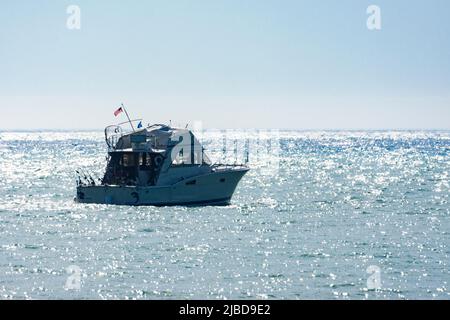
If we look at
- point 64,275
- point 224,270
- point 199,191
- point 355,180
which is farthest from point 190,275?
point 355,180

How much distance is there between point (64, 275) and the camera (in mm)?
36000

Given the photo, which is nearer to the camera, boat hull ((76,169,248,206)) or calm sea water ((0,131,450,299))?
calm sea water ((0,131,450,299))

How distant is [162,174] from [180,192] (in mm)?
2062

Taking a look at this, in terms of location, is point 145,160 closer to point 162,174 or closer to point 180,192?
point 162,174

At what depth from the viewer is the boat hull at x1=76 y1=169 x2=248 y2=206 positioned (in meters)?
62.8

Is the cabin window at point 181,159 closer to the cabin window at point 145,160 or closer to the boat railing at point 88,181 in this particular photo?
the cabin window at point 145,160

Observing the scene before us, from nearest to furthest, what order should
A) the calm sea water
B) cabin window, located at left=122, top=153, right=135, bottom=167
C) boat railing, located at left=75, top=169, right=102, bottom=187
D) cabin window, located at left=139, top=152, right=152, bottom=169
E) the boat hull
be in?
the calm sea water → the boat hull → cabin window, located at left=139, top=152, right=152, bottom=169 → cabin window, located at left=122, top=153, right=135, bottom=167 → boat railing, located at left=75, top=169, right=102, bottom=187

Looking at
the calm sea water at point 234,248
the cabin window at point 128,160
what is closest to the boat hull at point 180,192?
the calm sea water at point 234,248

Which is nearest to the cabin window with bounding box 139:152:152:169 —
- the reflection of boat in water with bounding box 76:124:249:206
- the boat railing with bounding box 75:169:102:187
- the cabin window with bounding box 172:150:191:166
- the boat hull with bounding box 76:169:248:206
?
the reflection of boat in water with bounding box 76:124:249:206

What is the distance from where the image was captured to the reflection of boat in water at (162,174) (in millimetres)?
62844

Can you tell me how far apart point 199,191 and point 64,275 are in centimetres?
2770

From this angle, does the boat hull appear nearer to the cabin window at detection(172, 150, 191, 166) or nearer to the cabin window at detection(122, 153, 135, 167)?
the cabin window at detection(172, 150, 191, 166)

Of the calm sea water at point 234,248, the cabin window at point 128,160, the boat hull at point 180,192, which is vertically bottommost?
the calm sea water at point 234,248

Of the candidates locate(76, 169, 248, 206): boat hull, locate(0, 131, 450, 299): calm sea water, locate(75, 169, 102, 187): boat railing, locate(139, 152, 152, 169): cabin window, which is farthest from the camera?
locate(75, 169, 102, 187): boat railing
